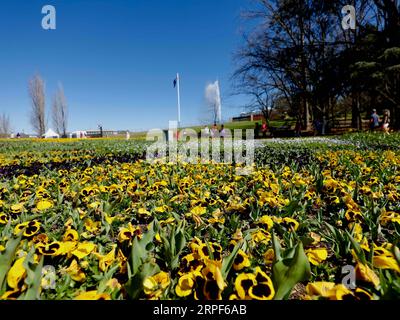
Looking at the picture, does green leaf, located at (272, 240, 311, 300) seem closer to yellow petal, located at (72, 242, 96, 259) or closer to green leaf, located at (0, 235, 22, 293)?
yellow petal, located at (72, 242, 96, 259)

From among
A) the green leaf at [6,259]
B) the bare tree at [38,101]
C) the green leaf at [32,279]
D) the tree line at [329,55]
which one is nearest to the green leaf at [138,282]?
the green leaf at [32,279]

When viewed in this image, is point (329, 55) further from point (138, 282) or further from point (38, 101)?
point (38, 101)

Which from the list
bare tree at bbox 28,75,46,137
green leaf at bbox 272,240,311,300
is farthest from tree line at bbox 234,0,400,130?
bare tree at bbox 28,75,46,137

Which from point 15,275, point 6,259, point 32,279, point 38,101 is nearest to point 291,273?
point 32,279

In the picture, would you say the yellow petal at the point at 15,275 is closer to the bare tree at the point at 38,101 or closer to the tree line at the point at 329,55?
the tree line at the point at 329,55

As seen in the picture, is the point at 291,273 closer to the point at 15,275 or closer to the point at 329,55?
the point at 15,275

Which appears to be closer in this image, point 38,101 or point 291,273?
point 291,273

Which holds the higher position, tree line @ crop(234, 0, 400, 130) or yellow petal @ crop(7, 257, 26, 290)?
tree line @ crop(234, 0, 400, 130)

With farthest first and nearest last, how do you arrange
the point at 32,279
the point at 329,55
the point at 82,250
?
the point at 329,55, the point at 82,250, the point at 32,279

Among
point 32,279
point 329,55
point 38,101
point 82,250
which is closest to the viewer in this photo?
point 32,279

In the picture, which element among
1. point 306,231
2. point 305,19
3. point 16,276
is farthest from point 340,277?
Answer: point 305,19

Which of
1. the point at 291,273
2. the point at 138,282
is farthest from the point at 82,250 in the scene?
the point at 291,273
